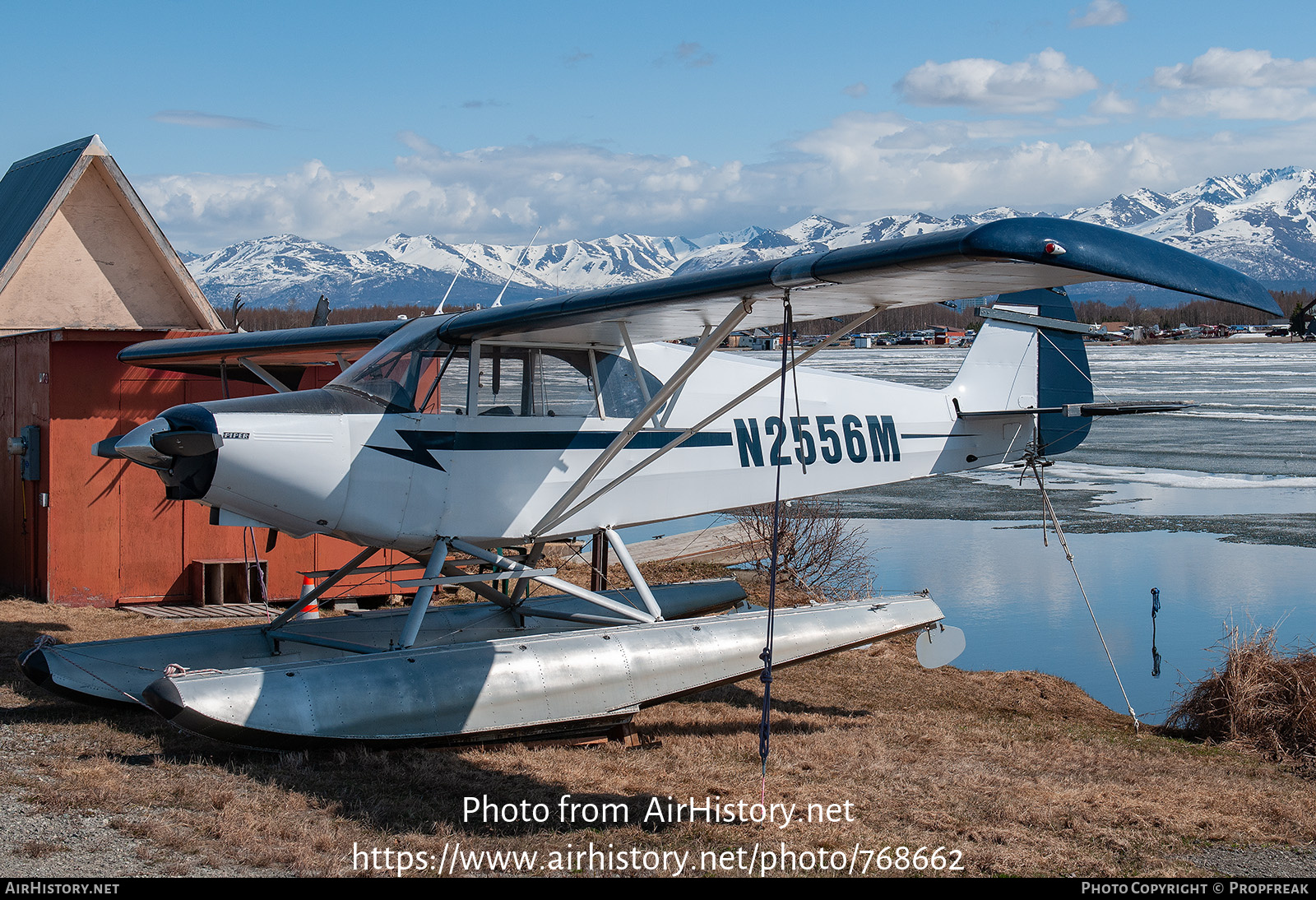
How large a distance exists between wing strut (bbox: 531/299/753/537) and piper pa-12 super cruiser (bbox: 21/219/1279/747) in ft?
0.08

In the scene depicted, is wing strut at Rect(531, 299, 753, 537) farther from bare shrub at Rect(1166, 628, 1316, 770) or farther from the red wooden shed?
the red wooden shed

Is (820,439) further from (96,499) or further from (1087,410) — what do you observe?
(96,499)

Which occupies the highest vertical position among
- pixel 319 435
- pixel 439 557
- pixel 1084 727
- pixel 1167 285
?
pixel 1167 285

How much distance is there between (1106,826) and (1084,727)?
2.84 m

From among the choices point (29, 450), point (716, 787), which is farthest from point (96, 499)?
point (716, 787)

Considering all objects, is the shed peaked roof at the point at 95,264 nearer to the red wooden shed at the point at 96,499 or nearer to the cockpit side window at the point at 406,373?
the red wooden shed at the point at 96,499

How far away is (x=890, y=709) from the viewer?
26.8 ft

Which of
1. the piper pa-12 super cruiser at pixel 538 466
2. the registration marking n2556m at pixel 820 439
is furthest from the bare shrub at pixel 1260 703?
the registration marking n2556m at pixel 820 439

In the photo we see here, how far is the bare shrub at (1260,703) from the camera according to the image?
740cm

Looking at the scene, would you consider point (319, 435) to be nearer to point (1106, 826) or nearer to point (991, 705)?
point (1106, 826)

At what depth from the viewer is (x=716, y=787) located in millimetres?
5762

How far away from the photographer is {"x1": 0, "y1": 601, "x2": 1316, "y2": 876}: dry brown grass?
4805 millimetres

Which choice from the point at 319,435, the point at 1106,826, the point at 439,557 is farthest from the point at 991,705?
the point at 319,435

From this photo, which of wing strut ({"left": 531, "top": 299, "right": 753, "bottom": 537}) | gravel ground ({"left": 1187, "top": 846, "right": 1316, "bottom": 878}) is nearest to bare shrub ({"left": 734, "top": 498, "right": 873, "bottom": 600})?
wing strut ({"left": 531, "top": 299, "right": 753, "bottom": 537})
